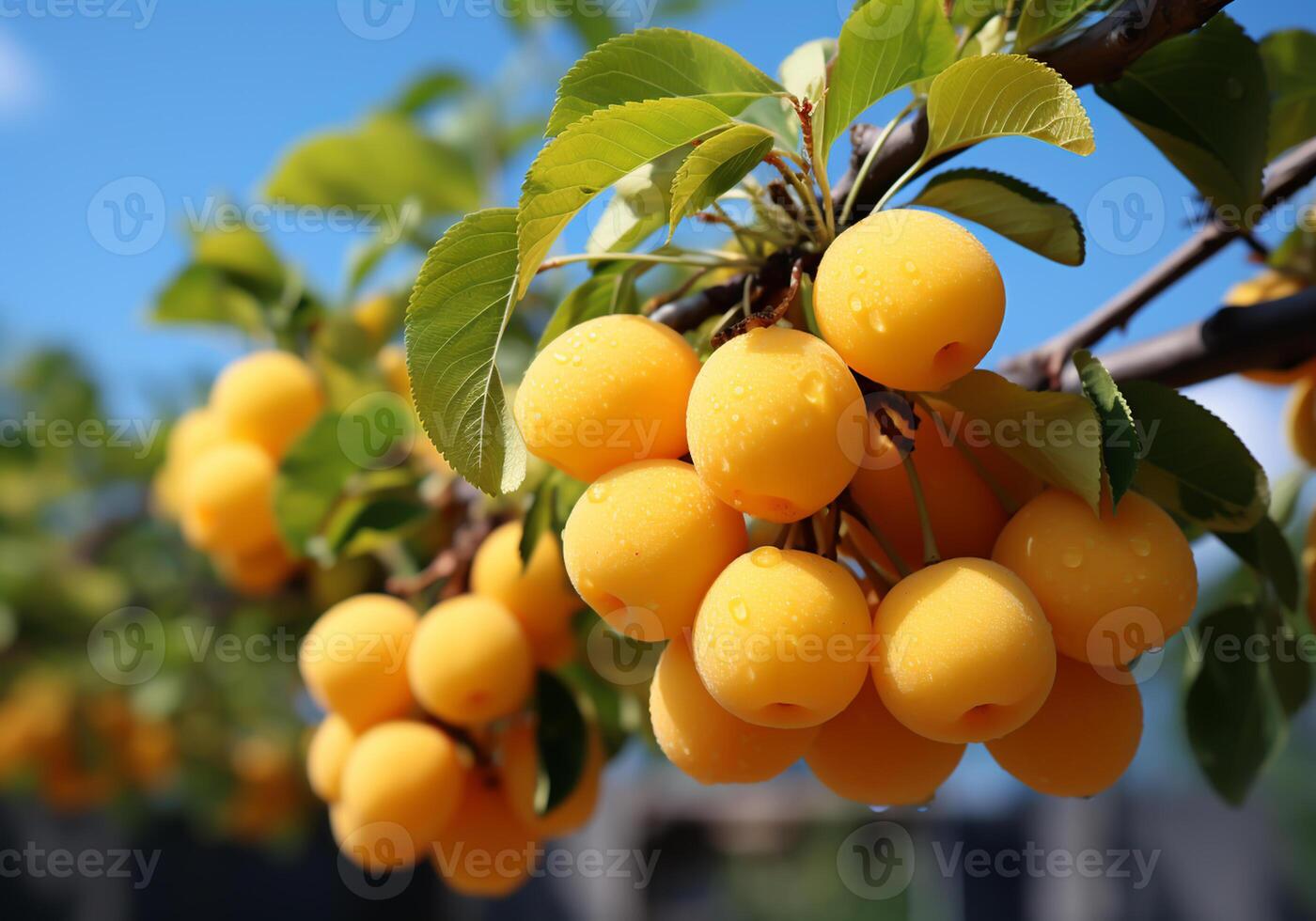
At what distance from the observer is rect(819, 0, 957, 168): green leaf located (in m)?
0.48

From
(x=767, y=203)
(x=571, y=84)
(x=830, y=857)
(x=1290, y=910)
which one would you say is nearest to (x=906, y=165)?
(x=767, y=203)

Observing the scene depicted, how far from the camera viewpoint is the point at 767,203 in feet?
1.88

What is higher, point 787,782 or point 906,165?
point 906,165

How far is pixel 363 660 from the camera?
0.81 meters

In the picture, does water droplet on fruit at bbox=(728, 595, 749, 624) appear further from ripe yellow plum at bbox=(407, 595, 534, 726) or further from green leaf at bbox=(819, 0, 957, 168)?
ripe yellow plum at bbox=(407, 595, 534, 726)

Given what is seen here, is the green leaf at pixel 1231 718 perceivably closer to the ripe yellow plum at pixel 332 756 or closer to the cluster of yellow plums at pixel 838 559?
the cluster of yellow plums at pixel 838 559

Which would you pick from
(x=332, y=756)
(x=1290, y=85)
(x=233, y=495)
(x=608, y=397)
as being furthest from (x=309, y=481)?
(x=1290, y=85)

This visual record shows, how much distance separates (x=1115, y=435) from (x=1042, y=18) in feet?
0.86

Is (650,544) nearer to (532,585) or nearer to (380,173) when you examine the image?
(532,585)

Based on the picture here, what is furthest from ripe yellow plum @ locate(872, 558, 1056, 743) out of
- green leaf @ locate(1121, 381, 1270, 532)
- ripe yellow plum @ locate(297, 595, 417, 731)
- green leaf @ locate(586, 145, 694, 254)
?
ripe yellow plum @ locate(297, 595, 417, 731)

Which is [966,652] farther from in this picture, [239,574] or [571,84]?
[239,574]

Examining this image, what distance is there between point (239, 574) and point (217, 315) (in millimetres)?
337

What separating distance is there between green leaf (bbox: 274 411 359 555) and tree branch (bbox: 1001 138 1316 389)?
618 mm

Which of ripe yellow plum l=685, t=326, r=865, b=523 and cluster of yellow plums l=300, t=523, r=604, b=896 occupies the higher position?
ripe yellow plum l=685, t=326, r=865, b=523
